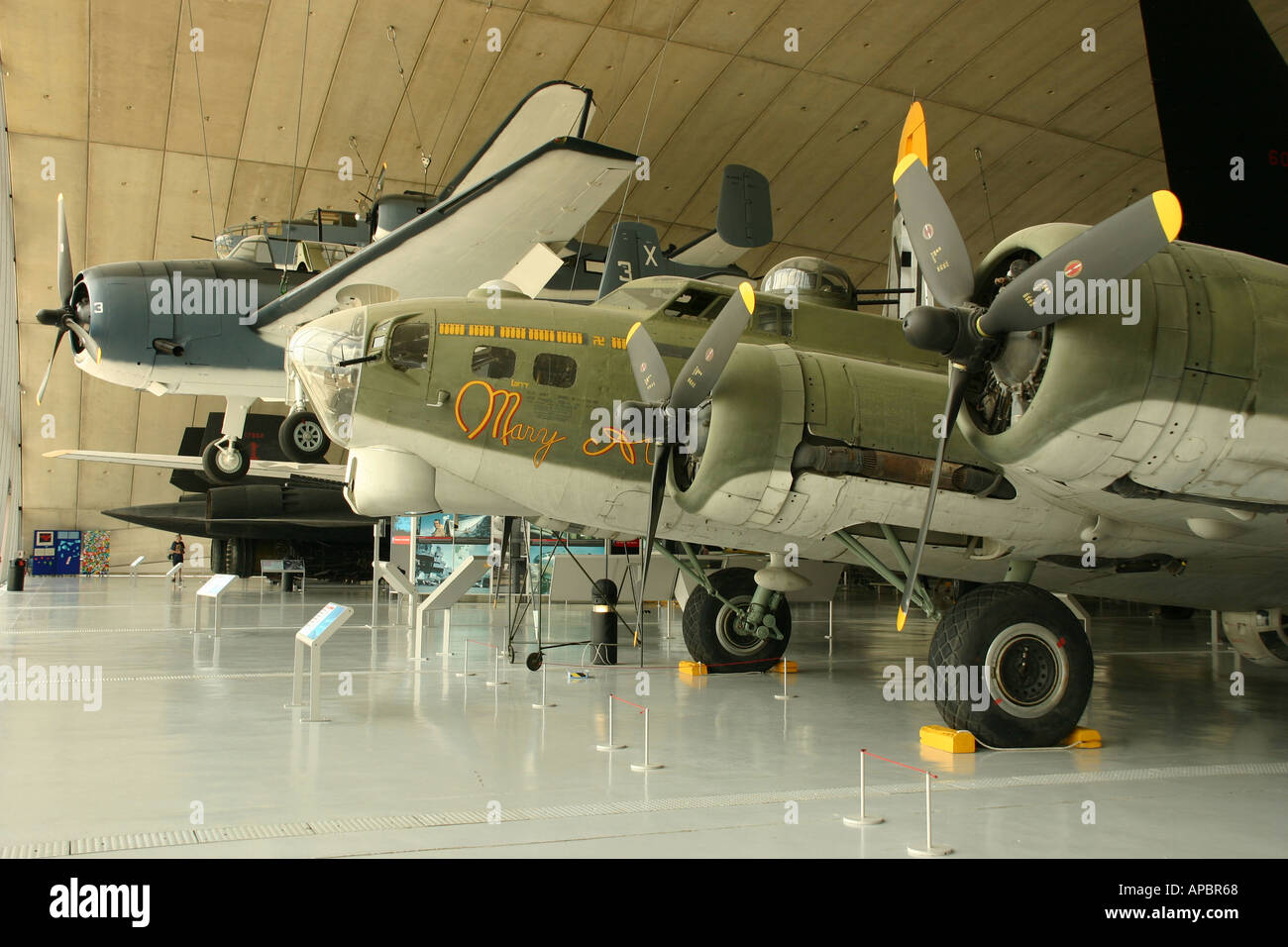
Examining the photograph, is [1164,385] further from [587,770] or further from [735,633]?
A: [735,633]

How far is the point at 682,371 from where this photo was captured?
764 cm

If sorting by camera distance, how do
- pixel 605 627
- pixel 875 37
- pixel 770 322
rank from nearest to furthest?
pixel 770 322
pixel 605 627
pixel 875 37

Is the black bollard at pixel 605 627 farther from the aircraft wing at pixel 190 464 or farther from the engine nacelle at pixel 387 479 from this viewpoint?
the aircraft wing at pixel 190 464

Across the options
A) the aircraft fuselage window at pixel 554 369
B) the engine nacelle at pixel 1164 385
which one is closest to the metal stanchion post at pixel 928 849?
the engine nacelle at pixel 1164 385

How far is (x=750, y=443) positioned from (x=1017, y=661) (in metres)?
2.65

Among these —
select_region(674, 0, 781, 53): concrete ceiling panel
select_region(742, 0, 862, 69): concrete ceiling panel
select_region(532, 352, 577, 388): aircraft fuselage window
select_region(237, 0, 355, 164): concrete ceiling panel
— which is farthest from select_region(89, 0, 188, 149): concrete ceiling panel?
select_region(532, 352, 577, 388): aircraft fuselage window

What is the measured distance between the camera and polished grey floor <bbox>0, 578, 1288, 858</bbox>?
4.80 meters

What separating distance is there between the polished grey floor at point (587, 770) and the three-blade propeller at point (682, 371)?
1913mm

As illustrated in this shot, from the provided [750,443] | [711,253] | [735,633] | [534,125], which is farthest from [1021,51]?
[750,443]

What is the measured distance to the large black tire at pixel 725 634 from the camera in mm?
11773

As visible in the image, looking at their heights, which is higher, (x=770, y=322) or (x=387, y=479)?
(x=770, y=322)

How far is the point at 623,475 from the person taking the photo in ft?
29.6

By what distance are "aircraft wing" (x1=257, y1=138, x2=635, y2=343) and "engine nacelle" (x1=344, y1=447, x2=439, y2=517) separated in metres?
5.42
